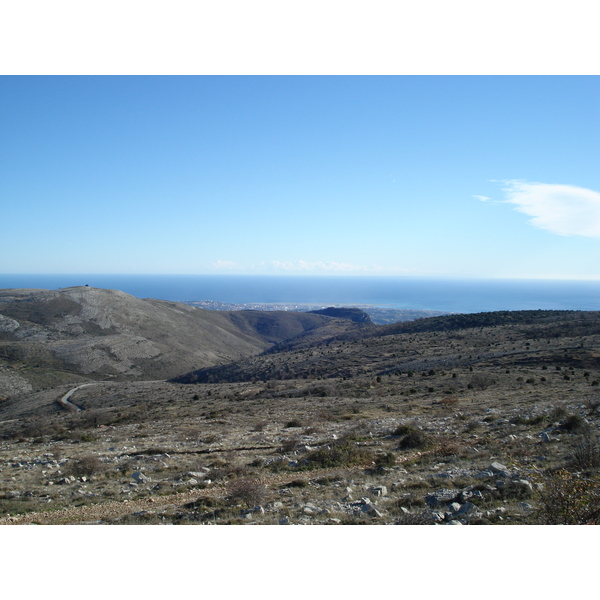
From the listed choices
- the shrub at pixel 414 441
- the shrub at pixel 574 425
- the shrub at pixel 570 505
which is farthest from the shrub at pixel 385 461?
the shrub at pixel 574 425

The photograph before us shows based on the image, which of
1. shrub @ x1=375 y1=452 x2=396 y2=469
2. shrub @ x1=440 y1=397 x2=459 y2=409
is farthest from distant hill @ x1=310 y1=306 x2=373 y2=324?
shrub @ x1=375 y1=452 x2=396 y2=469

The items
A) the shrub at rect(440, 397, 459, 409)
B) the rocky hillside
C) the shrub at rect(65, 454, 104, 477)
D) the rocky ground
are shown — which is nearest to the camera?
the rocky ground

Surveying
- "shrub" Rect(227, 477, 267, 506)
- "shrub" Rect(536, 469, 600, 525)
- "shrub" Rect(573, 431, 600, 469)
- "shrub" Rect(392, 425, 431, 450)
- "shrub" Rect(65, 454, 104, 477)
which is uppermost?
"shrub" Rect(536, 469, 600, 525)

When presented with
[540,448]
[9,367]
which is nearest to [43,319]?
[9,367]

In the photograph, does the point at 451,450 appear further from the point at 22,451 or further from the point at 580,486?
the point at 22,451

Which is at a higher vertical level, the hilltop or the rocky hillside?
the hilltop

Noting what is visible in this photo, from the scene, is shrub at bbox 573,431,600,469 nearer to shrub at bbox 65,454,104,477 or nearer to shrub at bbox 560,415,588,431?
shrub at bbox 560,415,588,431

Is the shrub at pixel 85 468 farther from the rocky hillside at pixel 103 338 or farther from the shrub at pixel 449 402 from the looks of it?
the rocky hillside at pixel 103 338

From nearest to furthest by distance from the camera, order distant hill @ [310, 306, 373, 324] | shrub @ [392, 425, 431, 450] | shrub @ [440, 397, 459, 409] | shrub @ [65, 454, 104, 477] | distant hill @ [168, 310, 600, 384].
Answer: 1. shrub @ [65, 454, 104, 477]
2. shrub @ [392, 425, 431, 450]
3. shrub @ [440, 397, 459, 409]
4. distant hill @ [168, 310, 600, 384]
5. distant hill @ [310, 306, 373, 324]

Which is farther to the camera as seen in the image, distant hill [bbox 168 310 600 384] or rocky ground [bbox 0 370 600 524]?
distant hill [bbox 168 310 600 384]

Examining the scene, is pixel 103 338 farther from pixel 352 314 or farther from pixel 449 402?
pixel 352 314
